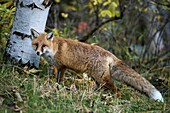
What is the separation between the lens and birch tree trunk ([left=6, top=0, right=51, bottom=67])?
602 cm

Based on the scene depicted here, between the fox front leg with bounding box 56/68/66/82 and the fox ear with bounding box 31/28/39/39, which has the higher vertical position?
the fox ear with bounding box 31/28/39/39

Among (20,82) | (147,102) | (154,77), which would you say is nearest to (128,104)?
(147,102)

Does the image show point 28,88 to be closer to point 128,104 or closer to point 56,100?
point 56,100

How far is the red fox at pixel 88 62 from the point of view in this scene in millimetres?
6168

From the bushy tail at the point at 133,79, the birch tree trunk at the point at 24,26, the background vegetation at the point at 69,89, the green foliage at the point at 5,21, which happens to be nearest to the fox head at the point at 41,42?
the birch tree trunk at the point at 24,26

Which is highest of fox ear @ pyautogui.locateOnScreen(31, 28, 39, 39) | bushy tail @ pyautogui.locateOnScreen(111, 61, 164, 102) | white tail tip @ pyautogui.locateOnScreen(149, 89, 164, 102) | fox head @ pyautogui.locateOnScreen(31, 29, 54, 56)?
fox ear @ pyautogui.locateOnScreen(31, 28, 39, 39)

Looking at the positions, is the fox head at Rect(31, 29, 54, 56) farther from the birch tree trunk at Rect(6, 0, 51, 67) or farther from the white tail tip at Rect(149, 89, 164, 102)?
the white tail tip at Rect(149, 89, 164, 102)

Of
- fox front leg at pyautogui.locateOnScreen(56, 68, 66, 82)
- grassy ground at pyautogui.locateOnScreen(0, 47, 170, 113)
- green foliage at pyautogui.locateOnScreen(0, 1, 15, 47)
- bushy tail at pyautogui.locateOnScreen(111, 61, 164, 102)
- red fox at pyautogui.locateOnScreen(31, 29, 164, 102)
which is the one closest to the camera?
grassy ground at pyautogui.locateOnScreen(0, 47, 170, 113)

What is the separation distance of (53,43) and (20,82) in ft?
3.91

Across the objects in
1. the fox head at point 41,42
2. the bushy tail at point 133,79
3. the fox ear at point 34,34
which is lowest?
the bushy tail at point 133,79

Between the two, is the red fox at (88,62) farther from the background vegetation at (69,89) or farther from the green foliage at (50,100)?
the green foliage at (50,100)

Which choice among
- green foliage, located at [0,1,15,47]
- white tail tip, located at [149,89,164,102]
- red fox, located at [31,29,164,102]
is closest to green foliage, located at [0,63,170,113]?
white tail tip, located at [149,89,164,102]

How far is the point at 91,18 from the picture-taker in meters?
13.5

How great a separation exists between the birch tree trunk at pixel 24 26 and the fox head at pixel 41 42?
0.14 meters
